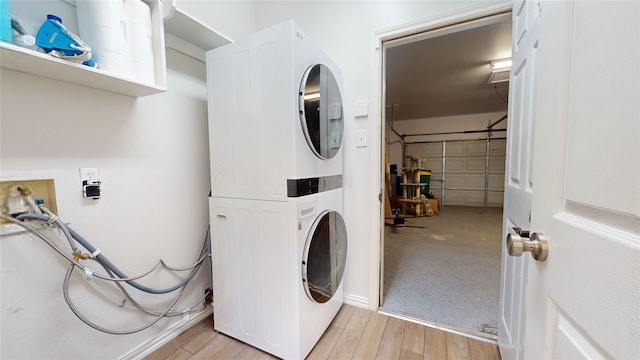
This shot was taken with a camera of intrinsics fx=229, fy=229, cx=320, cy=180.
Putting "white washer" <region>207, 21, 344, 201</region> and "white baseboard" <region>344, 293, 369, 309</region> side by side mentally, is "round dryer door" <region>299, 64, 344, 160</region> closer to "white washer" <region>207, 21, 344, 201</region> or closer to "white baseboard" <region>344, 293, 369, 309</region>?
"white washer" <region>207, 21, 344, 201</region>

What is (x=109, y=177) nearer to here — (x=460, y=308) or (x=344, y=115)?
(x=344, y=115)

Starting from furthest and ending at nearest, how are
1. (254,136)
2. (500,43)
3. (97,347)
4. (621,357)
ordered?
1. (500,43)
2. (254,136)
3. (97,347)
4. (621,357)

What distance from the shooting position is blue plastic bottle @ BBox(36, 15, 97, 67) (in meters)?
0.76

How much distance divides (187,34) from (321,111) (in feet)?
3.03

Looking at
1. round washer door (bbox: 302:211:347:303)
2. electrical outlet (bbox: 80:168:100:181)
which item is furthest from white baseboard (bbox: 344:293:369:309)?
electrical outlet (bbox: 80:168:100:181)

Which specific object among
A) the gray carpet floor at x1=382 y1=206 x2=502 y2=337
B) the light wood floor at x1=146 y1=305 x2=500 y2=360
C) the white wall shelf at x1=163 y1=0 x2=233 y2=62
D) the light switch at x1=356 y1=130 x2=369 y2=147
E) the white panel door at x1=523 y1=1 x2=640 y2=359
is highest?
the white wall shelf at x1=163 y1=0 x2=233 y2=62

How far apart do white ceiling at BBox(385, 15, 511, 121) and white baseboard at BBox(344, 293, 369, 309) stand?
73.0 inches

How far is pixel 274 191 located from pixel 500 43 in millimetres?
3188

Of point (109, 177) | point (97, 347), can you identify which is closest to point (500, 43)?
point (109, 177)

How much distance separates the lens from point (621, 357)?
30 centimetres

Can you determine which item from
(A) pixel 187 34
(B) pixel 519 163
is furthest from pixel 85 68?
(B) pixel 519 163

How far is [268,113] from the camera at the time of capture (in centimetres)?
119

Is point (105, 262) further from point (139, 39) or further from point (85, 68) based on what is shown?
point (139, 39)

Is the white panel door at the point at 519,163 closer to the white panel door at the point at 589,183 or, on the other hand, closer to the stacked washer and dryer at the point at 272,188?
the white panel door at the point at 589,183
